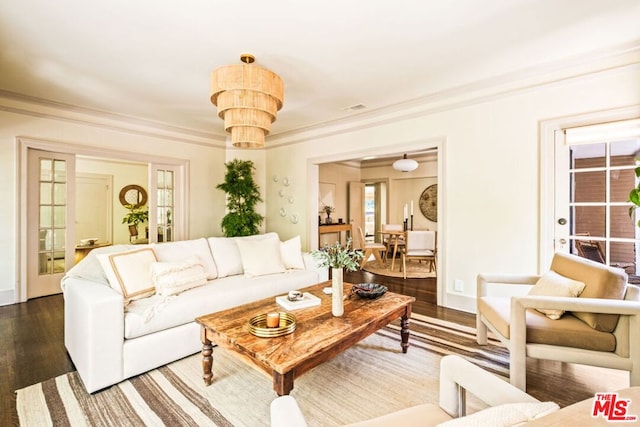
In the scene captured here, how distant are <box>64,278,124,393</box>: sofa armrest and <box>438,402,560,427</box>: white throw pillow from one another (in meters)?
2.06

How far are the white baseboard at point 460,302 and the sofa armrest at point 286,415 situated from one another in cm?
305

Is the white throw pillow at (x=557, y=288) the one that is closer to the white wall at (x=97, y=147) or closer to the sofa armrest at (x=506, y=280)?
the sofa armrest at (x=506, y=280)

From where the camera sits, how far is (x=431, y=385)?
1982mm

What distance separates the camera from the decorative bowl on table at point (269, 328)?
171 centimetres

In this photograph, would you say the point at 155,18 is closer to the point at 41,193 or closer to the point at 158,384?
the point at 158,384

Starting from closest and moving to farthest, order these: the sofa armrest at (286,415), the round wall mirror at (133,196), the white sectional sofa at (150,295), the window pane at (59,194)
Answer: the sofa armrest at (286,415) → the white sectional sofa at (150,295) → the window pane at (59,194) → the round wall mirror at (133,196)

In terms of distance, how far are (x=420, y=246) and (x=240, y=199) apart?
10.7 ft

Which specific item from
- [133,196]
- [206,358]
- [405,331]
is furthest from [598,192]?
[133,196]

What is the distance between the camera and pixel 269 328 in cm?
176

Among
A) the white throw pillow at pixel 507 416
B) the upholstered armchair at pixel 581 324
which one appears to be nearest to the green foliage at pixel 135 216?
the upholstered armchair at pixel 581 324

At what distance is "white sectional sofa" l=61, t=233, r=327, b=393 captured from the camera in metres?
1.93

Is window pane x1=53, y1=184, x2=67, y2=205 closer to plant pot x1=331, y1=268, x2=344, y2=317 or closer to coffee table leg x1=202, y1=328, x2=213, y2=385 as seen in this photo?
coffee table leg x1=202, y1=328, x2=213, y2=385

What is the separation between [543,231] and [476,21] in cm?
205

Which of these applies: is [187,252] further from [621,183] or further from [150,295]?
[621,183]
